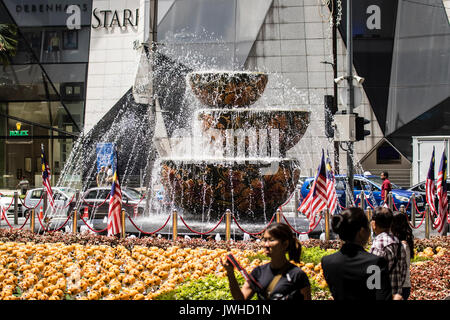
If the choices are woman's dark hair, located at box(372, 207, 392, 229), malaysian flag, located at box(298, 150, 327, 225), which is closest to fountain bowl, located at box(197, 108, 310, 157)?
malaysian flag, located at box(298, 150, 327, 225)

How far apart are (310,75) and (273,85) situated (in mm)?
1920

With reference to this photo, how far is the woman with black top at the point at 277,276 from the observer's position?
4062 mm

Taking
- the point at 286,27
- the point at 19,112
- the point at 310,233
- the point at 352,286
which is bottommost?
the point at 310,233

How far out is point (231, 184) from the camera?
1341 cm

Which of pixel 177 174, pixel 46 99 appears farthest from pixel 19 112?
pixel 177 174

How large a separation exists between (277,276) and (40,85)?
3278 centimetres

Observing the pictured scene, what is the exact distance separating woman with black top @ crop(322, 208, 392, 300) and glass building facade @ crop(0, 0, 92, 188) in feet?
104

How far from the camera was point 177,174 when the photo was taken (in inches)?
536

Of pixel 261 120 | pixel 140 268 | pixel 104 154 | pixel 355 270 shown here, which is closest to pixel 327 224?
pixel 261 120

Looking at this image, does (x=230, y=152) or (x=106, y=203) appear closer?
(x=230, y=152)

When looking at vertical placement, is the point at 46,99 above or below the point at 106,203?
above

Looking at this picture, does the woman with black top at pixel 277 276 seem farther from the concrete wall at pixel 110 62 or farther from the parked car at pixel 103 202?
the concrete wall at pixel 110 62

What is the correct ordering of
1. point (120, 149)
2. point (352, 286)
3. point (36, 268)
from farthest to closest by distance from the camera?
point (120, 149) < point (36, 268) < point (352, 286)

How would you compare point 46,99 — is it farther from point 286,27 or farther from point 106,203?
point 106,203
